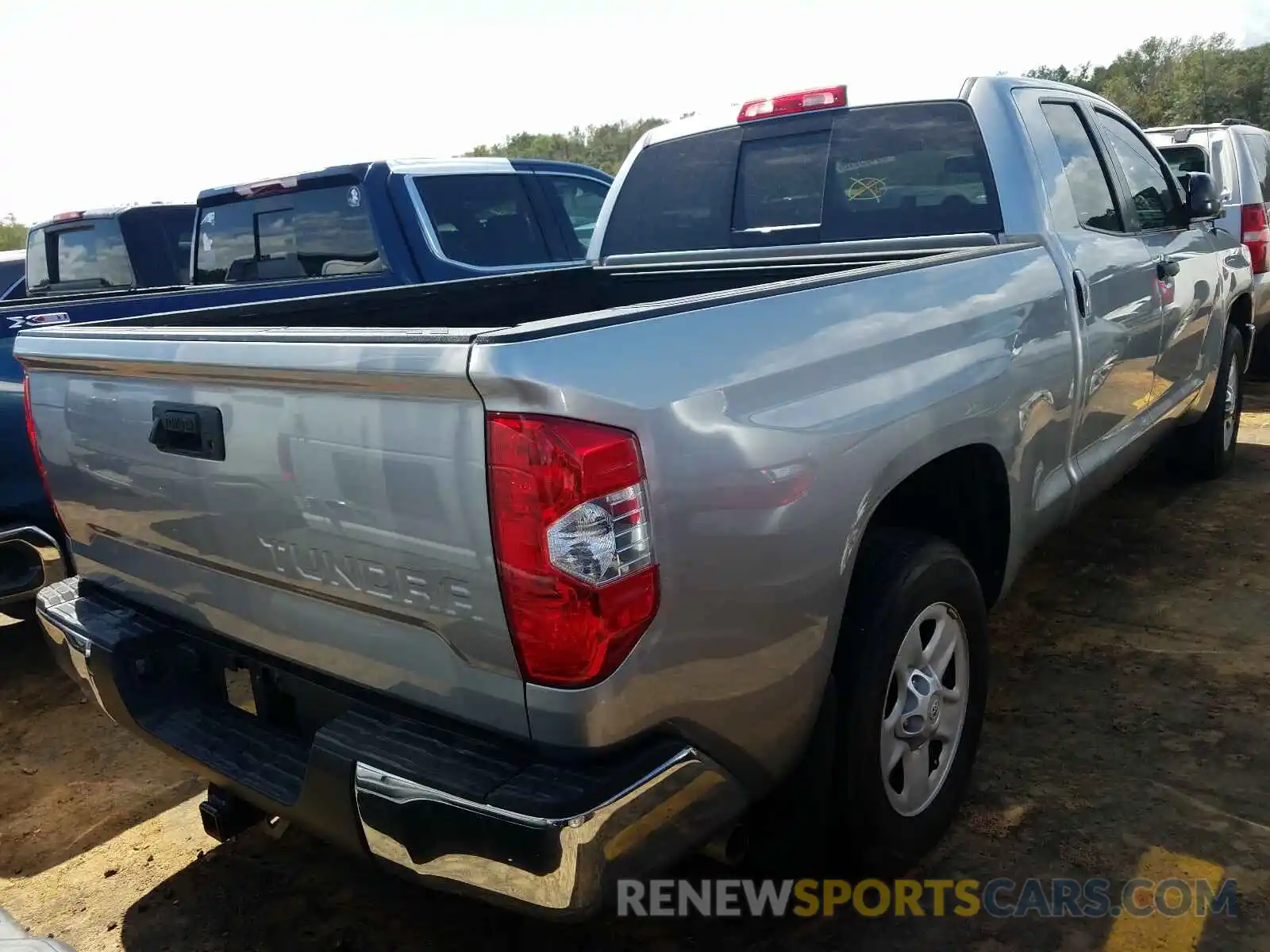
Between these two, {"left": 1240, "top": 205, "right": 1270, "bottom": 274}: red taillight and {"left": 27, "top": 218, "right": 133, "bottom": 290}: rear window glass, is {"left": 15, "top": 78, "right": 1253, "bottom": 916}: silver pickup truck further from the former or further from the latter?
{"left": 27, "top": 218, "right": 133, "bottom": 290}: rear window glass

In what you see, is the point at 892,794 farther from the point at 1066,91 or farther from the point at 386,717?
the point at 1066,91

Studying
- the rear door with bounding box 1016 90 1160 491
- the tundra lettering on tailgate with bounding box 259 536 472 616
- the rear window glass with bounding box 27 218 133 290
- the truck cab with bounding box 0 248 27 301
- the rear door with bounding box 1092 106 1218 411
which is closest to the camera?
the tundra lettering on tailgate with bounding box 259 536 472 616

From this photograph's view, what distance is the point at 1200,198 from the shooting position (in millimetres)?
4184

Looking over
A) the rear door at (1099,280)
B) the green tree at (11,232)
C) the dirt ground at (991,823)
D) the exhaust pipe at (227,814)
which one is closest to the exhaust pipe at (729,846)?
the dirt ground at (991,823)

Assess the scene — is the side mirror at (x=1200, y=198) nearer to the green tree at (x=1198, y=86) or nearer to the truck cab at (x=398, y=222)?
the truck cab at (x=398, y=222)

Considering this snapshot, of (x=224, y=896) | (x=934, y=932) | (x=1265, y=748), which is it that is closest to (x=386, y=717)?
(x=224, y=896)

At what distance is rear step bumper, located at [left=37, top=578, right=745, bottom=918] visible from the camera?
168cm

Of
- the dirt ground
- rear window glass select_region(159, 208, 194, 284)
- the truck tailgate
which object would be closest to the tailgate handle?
the truck tailgate

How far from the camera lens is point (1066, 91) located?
3.79m

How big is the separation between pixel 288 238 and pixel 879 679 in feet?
15.4

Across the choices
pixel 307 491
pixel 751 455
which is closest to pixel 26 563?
pixel 307 491

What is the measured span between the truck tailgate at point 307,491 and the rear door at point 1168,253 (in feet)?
10.4

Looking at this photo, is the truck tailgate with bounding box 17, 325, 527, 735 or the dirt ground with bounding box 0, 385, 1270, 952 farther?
the dirt ground with bounding box 0, 385, 1270, 952

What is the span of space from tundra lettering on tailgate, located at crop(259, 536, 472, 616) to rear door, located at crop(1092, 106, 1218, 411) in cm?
318
